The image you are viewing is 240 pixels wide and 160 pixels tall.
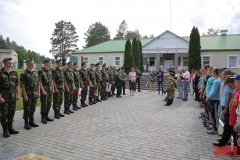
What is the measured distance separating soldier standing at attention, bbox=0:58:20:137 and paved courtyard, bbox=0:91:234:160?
1.27ft

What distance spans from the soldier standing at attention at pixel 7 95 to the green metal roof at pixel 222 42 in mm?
26594

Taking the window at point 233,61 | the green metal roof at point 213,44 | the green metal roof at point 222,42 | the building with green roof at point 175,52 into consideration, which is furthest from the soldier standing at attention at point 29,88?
the window at point 233,61

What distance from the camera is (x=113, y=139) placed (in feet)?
15.0

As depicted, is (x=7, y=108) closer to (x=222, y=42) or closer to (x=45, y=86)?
(x=45, y=86)

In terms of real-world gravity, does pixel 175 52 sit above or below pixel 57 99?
above

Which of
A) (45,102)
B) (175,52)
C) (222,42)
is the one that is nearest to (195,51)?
(175,52)

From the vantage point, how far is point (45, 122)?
19.5ft

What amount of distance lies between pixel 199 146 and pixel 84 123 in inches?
144

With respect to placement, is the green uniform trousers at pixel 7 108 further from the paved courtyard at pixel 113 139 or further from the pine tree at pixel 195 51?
the pine tree at pixel 195 51

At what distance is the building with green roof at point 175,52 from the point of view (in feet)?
82.4

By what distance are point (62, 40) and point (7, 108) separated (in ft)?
159

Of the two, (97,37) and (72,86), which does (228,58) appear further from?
(97,37)

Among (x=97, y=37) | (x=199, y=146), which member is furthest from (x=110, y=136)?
(x=97, y=37)

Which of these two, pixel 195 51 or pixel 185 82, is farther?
pixel 195 51
